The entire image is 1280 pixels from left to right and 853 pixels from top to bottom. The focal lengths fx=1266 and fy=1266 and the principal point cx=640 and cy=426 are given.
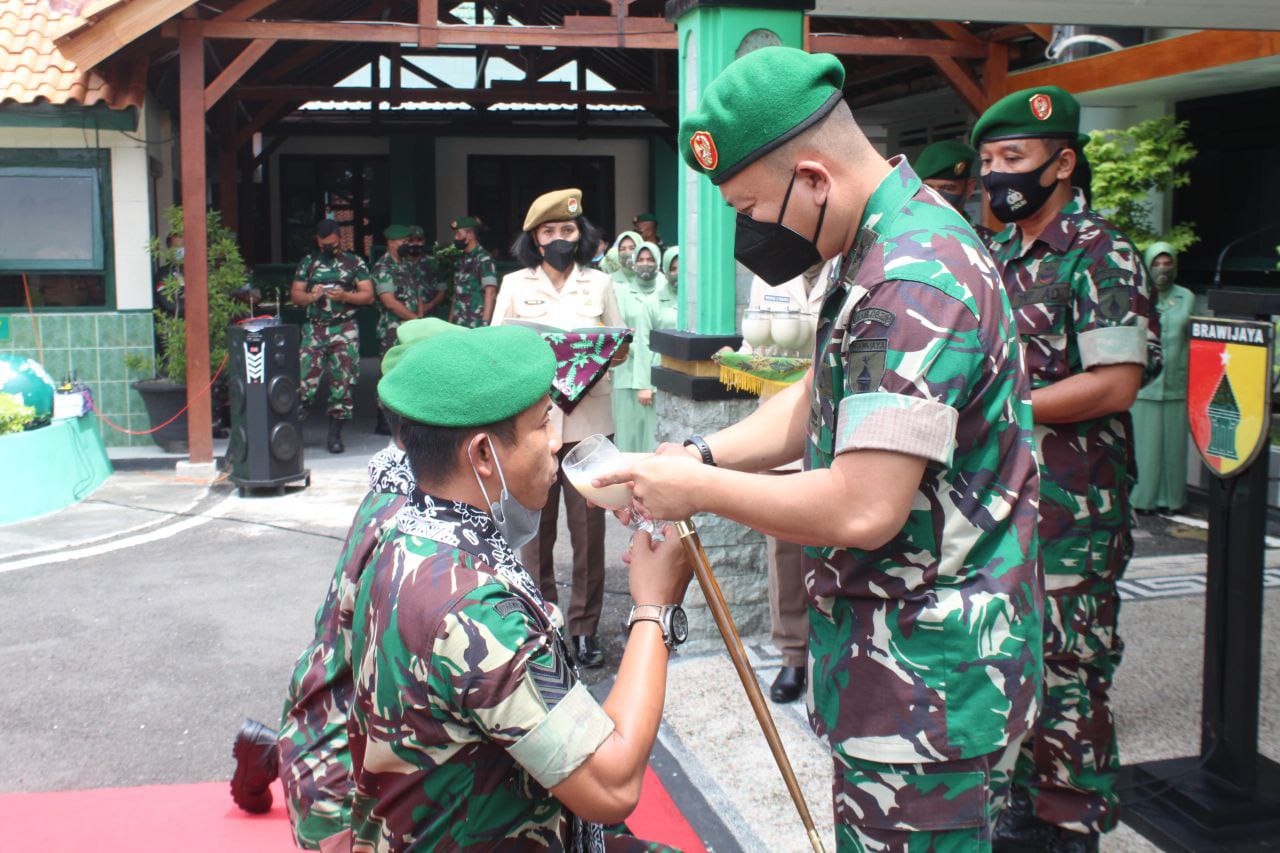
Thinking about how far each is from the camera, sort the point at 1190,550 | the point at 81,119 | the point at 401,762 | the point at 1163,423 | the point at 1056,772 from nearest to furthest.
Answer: the point at 401,762 < the point at 1056,772 < the point at 1190,550 < the point at 1163,423 < the point at 81,119

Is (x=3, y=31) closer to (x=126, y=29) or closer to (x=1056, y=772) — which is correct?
(x=126, y=29)

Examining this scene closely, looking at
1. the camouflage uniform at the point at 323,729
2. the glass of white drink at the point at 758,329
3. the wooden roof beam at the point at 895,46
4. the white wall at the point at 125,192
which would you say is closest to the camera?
the camouflage uniform at the point at 323,729

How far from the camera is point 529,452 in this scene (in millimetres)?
2084

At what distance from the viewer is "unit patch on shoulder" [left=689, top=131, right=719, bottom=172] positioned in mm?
2004

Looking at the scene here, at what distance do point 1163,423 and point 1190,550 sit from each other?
121cm

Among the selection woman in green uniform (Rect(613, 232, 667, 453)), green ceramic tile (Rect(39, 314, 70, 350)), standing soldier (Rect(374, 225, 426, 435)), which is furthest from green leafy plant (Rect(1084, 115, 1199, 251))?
green ceramic tile (Rect(39, 314, 70, 350))

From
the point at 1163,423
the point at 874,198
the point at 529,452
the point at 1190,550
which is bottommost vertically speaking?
the point at 1190,550

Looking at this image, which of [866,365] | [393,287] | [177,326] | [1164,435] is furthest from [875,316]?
[393,287]

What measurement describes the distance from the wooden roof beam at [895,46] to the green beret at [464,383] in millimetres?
9034

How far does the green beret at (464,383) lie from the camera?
1.98 meters

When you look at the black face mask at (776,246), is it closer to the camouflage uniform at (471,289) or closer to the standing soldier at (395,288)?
the standing soldier at (395,288)

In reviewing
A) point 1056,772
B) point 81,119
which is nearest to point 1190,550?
point 1056,772

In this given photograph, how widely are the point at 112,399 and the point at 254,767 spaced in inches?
321

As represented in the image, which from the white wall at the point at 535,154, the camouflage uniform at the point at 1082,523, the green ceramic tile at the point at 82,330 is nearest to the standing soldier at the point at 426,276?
the green ceramic tile at the point at 82,330
